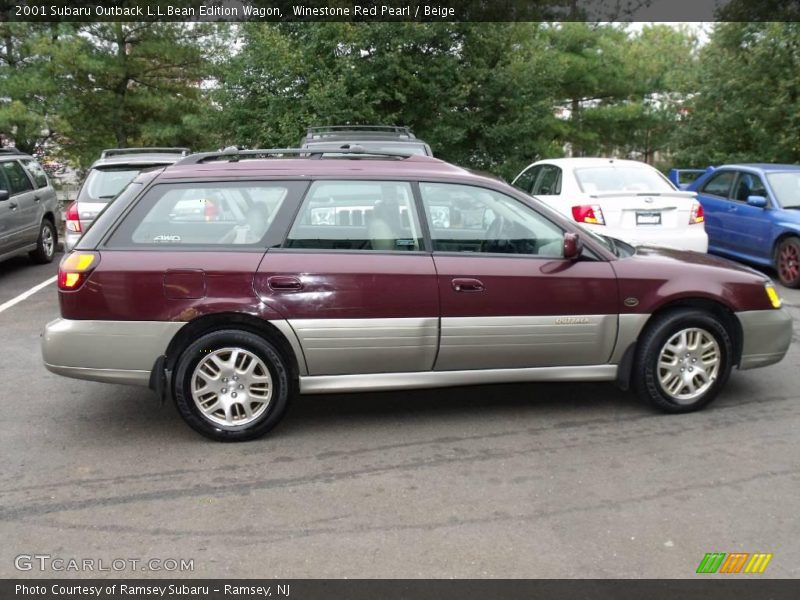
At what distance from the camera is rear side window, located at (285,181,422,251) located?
4.72 m

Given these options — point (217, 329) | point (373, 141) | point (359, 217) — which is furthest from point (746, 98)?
point (217, 329)

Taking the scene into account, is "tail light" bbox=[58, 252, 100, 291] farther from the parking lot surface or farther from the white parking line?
the white parking line

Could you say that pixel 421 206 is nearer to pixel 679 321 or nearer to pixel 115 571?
pixel 679 321

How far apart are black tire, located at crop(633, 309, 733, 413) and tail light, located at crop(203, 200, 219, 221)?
2.80 metres

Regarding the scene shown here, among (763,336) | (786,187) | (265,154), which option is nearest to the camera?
(763,336)

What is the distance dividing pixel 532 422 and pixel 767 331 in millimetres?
1692

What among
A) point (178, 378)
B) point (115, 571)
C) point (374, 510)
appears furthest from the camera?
point (178, 378)

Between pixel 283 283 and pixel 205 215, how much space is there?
668 millimetres

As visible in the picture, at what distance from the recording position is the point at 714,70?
17.7 metres

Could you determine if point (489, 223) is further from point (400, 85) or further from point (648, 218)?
point (400, 85)

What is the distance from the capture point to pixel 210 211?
4.71 m

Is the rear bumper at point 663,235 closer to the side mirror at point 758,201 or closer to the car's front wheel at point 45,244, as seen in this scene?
the side mirror at point 758,201

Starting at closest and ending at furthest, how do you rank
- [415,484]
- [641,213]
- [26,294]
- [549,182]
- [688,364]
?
[415,484] → [688,364] → [641,213] → [26,294] → [549,182]

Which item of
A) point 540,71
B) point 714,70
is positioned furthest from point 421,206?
point 714,70
